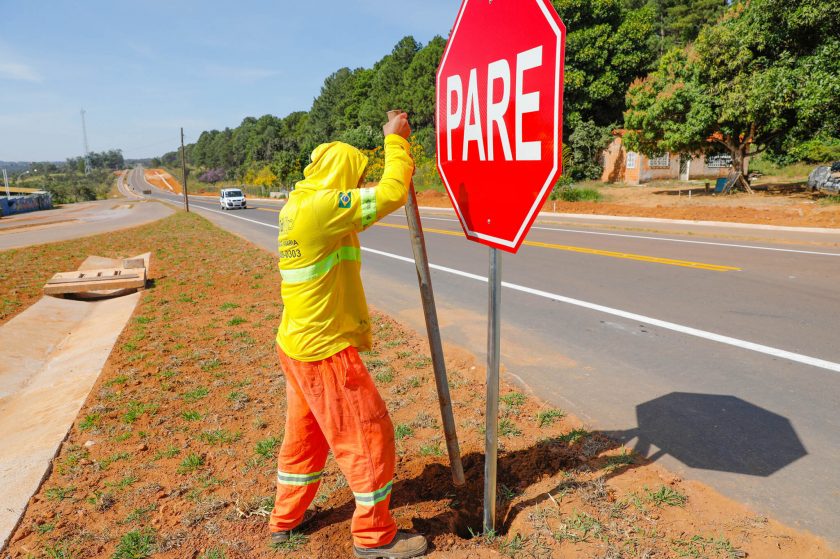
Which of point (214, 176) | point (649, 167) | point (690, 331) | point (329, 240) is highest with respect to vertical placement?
point (214, 176)

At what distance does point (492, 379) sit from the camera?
2316 millimetres

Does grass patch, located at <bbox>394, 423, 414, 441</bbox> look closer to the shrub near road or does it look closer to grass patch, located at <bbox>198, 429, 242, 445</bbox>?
the shrub near road

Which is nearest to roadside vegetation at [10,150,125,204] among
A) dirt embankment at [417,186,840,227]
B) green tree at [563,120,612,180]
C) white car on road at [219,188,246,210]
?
white car on road at [219,188,246,210]

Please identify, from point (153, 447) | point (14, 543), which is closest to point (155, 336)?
point (153, 447)

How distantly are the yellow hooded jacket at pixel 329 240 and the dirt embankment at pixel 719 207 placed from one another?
50.3 ft

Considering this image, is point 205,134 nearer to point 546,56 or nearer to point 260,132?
point 260,132

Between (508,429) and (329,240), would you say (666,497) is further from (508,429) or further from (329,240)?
(329,240)

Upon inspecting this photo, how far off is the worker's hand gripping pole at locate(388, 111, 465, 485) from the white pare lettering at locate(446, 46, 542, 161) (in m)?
0.29

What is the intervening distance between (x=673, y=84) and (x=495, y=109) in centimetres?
2362

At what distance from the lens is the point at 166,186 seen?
114m

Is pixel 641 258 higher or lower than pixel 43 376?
higher

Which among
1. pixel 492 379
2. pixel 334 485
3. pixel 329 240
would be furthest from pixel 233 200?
pixel 492 379

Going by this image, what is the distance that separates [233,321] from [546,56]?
6.00m

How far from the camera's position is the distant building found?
1272 inches
